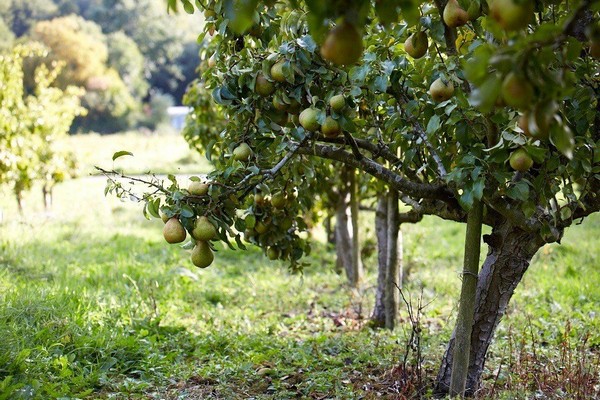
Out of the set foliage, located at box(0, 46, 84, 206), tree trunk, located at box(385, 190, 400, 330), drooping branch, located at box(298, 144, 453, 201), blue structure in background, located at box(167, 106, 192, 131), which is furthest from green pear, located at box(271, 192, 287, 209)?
blue structure in background, located at box(167, 106, 192, 131)

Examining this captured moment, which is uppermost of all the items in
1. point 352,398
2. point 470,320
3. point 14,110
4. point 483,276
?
point 14,110

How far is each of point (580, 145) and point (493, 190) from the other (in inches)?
13.3

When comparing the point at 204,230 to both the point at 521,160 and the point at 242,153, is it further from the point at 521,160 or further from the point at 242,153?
the point at 521,160

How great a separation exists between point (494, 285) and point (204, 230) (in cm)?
133

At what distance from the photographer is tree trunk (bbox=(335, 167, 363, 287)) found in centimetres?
569

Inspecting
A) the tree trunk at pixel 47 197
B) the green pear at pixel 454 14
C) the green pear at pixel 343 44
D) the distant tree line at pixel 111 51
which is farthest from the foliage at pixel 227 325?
the distant tree line at pixel 111 51

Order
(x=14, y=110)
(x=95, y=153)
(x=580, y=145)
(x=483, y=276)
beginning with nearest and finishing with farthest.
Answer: (x=580, y=145), (x=483, y=276), (x=14, y=110), (x=95, y=153)

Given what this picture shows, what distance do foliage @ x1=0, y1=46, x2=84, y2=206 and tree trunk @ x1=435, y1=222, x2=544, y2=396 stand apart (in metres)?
6.17

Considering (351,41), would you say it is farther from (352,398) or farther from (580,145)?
(352,398)

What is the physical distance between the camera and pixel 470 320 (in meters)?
2.75

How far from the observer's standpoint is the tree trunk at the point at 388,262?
14.2 feet

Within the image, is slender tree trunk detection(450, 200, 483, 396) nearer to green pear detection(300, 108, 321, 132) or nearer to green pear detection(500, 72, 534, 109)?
green pear detection(300, 108, 321, 132)

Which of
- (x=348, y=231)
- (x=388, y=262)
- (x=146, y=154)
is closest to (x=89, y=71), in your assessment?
(x=146, y=154)

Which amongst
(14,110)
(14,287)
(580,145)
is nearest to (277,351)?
(14,287)
